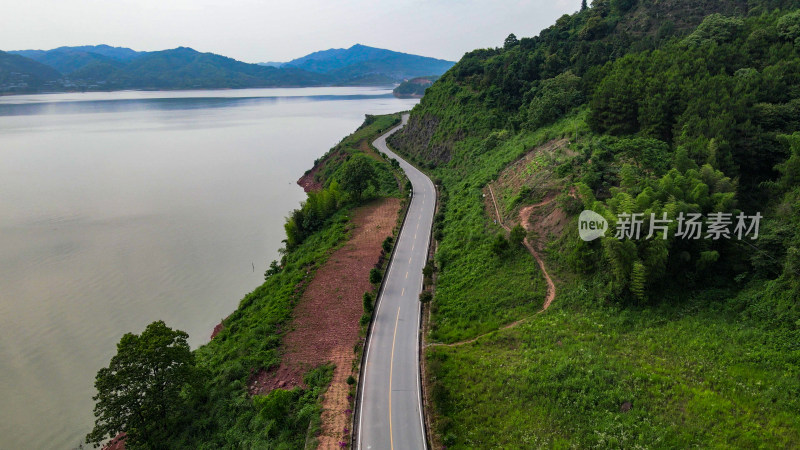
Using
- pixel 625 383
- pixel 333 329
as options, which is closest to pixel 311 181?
pixel 333 329

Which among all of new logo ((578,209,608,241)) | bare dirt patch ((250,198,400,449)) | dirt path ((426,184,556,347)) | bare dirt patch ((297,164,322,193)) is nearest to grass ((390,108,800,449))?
dirt path ((426,184,556,347))

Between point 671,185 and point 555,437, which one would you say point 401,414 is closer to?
point 555,437

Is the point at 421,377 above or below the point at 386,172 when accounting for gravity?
below

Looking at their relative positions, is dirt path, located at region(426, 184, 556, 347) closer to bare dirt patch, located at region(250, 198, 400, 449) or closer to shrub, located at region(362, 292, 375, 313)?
shrub, located at region(362, 292, 375, 313)

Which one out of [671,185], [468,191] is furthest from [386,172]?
[671,185]

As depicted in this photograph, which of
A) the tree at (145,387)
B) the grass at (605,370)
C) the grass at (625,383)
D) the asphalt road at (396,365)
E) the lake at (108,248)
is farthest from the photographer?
the lake at (108,248)

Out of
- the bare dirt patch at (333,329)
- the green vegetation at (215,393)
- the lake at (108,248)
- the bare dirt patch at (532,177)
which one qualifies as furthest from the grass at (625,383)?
the lake at (108,248)

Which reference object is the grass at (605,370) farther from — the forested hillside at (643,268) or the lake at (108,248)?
the lake at (108,248)

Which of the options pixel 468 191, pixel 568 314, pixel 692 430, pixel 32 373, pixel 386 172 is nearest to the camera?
pixel 692 430
